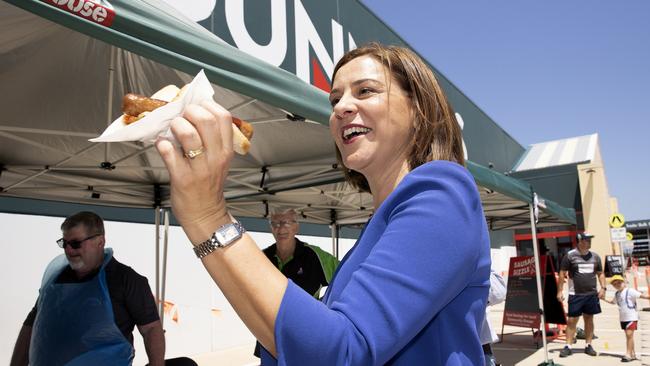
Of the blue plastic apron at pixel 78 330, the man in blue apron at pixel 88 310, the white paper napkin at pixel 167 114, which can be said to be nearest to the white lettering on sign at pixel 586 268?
the man in blue apron at pixel 88 310

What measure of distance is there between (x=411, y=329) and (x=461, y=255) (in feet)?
0.50

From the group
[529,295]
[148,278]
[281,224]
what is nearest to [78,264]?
[281,224]

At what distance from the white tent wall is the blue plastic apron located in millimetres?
3433

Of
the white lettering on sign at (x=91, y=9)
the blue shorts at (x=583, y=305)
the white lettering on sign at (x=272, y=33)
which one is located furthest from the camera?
the blue shorts at (x=583, y=305)

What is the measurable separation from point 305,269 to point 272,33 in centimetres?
499

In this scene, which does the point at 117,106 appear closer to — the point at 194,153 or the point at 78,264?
the point at 78,264

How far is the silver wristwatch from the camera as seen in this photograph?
71 centimetres

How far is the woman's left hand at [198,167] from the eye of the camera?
719 mm

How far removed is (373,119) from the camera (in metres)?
1.03

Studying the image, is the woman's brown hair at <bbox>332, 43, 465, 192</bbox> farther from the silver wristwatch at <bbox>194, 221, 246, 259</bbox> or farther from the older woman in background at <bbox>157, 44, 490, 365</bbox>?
the silver wristwatch at <bbox>194, 221, 246, 259</bbox>

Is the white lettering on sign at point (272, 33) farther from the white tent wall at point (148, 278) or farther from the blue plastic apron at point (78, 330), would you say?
the blue plastic apron at point (78, 330)

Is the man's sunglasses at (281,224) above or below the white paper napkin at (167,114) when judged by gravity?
below

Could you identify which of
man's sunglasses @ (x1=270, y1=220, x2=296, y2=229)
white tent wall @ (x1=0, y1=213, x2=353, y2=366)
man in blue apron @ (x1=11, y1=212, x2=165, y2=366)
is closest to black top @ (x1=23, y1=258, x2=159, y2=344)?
man in blue apron @ (x1=11, y1=212, x2=165, y2=366)

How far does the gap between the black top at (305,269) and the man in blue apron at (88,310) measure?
68.6 inches
